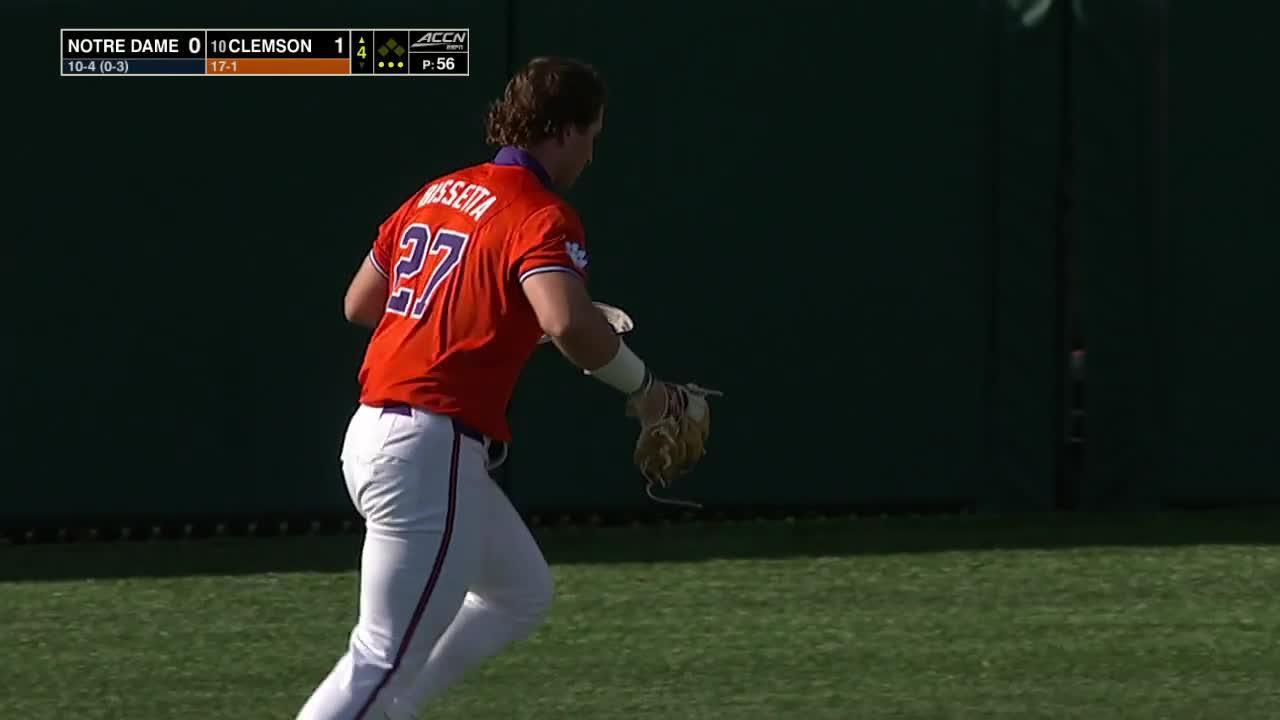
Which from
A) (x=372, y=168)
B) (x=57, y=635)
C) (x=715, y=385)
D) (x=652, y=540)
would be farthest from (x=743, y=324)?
(x=57, y=635)

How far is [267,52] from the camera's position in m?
10.4

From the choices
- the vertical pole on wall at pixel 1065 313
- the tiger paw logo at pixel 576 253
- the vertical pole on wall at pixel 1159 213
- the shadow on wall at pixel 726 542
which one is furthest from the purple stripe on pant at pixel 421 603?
the vertical pole on wall at pixel 1159 213

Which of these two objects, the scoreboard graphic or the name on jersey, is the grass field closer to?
the scoreboard graphic

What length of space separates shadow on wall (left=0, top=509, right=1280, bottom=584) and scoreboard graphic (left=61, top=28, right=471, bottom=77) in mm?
1952

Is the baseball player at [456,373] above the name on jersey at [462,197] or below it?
below

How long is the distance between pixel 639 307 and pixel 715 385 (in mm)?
460

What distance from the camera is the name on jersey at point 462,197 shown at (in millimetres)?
5410

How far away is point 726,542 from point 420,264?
5.10 meters

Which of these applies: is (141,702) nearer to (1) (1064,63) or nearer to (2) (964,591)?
(2) (964,591)

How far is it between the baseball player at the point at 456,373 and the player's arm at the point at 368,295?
308 mm

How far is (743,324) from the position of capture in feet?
35.2

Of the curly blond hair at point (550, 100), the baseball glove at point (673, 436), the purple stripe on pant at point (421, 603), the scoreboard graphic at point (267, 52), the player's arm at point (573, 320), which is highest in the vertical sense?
the scoreboard graphic at point (267, 52)

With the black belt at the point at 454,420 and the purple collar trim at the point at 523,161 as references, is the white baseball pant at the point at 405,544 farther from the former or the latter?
the purple collar trim at the point at 523,161

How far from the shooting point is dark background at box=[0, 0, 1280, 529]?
34.5 ft
